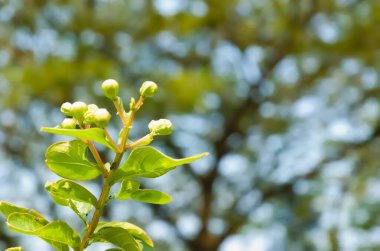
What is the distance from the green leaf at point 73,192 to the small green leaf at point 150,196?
0.02m

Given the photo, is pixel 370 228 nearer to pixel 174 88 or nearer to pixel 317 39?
pixel 317 39

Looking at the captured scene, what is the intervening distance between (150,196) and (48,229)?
0.06m

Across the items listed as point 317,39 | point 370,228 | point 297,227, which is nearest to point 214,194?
point 297,227

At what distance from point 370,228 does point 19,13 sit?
3.58m

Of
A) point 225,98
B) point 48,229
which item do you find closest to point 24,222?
point 48,229

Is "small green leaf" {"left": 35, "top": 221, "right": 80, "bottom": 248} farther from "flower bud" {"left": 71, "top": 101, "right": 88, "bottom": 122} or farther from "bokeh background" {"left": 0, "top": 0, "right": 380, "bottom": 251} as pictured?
"bokeh background" {"left": 0, "top": 0, "right": 380, "bottom": 251}

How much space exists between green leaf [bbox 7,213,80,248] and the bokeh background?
3654 mm

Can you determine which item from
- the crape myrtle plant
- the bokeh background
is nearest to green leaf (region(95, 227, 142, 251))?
the crape myrtle plant

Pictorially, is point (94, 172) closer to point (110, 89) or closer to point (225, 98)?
point (110, 89)

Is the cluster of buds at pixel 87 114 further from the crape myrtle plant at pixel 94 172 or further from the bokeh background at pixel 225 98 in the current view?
the bokeh background at pixel 225 98

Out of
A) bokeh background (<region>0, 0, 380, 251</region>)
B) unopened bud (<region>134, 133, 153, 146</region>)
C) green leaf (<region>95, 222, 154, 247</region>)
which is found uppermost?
bokeh background (<region>0, 0, 380, 251</region>)

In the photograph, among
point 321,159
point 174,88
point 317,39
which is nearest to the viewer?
point 174,88

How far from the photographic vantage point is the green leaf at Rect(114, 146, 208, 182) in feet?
0.90

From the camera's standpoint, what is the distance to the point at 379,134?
4.89 m
